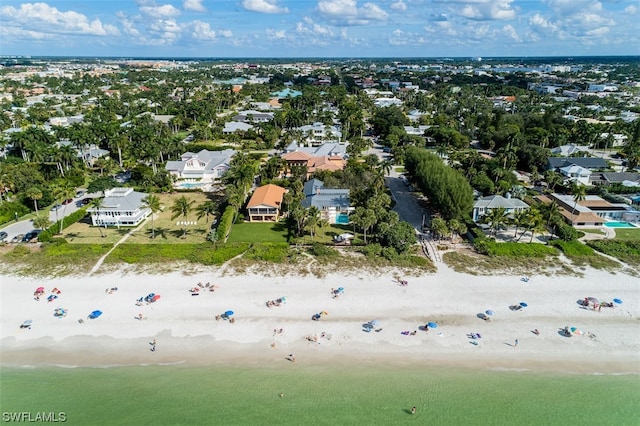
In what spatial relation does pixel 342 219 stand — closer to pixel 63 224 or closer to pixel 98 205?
pixel 98 205

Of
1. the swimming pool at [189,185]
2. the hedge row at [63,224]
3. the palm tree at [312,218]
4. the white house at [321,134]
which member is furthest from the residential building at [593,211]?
the hedge row at [63,224]

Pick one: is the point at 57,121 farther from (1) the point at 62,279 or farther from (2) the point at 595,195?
(2) the point at 595,195

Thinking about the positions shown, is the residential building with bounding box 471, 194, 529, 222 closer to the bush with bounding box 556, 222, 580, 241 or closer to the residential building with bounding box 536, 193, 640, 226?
the bush with bounding box 556, 222, 580, 241

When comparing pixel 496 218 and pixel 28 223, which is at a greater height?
pixel 496 218

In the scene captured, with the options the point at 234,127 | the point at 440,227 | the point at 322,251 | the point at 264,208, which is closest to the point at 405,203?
the point at 440,227

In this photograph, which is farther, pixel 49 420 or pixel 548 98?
pixel 548 98

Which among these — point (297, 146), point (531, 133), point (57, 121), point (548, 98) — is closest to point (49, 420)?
point (297, 146)
